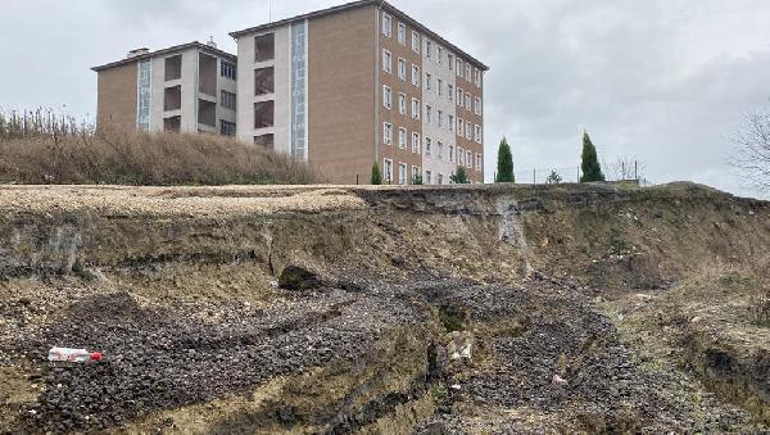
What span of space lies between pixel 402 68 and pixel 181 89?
16802 mm

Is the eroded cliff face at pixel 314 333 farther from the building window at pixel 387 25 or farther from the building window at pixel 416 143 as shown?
the building window at pixel 416 143

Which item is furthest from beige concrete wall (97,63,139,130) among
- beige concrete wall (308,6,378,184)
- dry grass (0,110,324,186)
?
dry grass (0,110,324,186)

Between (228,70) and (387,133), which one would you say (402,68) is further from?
(228,70)

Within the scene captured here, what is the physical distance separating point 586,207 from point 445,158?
33.3m

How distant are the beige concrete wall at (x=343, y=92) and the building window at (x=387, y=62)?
49.7 inches

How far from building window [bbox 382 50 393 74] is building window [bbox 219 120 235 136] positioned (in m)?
14.0

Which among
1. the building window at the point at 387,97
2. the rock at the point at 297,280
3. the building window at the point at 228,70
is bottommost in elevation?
the rock at the point at 297,280

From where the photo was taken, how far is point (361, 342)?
12305 mm

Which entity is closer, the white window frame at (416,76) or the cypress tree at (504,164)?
the cypress tree at (504,164)

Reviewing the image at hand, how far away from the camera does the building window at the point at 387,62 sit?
163 feet

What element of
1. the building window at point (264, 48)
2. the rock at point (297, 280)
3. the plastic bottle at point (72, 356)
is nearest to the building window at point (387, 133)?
the building window at point (264, 48)

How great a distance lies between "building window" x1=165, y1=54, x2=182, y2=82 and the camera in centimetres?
5722

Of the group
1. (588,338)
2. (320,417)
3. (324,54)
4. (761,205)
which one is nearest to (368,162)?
(324,54)

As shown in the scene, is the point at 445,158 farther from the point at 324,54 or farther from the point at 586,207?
the point at 586,207
